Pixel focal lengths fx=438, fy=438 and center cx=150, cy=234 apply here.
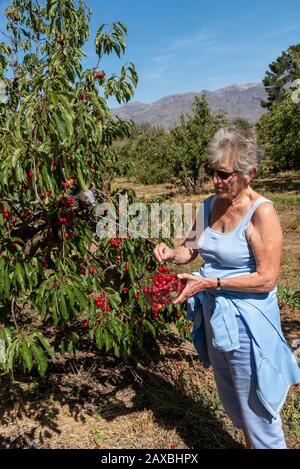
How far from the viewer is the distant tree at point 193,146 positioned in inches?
579

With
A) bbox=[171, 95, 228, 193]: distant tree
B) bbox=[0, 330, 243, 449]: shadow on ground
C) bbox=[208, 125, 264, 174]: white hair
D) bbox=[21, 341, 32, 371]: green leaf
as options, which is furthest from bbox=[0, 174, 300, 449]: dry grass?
bbox=[171, 95, 228, 193]: distant tree

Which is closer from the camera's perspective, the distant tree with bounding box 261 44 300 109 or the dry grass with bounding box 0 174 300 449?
the dry grass with bounding box 0 174 300 449

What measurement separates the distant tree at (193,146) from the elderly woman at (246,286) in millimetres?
12865

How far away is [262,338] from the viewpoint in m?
1.83

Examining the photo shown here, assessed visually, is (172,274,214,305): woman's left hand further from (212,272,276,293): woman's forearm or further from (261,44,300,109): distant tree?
(261,44,300,109): distant tree

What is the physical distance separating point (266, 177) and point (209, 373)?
16589 millimetres

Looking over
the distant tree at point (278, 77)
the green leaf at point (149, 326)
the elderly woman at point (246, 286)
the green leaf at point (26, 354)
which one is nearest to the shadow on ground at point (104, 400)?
the green leaf at point (149, 326)

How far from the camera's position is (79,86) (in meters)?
2.75

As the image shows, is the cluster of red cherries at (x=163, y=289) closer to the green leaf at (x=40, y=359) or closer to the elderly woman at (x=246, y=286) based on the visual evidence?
the elderly woman at (x=246, y=286)

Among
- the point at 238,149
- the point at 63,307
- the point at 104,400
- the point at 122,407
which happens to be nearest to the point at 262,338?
the point at 238,149

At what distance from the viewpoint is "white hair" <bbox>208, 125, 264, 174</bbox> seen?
69.5 inches

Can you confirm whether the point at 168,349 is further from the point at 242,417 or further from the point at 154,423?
the point at 242,417

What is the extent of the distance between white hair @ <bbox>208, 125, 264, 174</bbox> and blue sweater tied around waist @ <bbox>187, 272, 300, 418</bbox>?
552 millimetres

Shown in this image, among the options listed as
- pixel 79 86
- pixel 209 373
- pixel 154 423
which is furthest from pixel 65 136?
pixel 209 373
